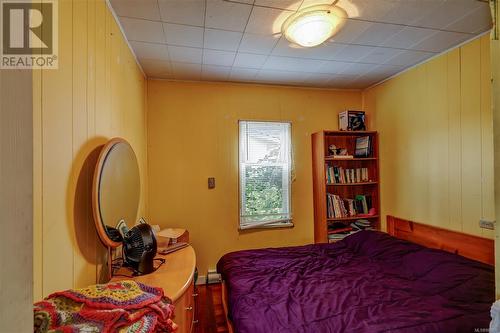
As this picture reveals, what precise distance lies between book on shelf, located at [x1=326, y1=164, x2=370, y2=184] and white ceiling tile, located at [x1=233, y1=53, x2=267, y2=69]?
156 centimetres

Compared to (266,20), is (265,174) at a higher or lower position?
lower

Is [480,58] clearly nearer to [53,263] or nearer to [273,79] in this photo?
[273,79]

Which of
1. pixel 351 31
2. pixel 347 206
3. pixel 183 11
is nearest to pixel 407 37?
pixel 351 31

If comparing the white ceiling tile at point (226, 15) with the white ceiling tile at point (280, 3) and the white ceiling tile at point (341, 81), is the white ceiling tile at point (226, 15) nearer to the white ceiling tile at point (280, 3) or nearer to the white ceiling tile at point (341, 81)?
the white ceiling tile at point (280, 3)

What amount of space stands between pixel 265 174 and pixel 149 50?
190cm

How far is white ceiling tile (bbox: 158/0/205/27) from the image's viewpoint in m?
1.65

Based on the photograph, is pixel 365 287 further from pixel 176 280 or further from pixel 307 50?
pixel 307 50

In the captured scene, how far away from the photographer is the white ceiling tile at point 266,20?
1.76 metres

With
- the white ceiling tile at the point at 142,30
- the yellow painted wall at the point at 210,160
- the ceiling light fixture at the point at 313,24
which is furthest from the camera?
the yellow painted wall at the point at 210,160

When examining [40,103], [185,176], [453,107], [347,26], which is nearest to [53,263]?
[40,103]

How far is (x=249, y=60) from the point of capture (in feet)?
8.43

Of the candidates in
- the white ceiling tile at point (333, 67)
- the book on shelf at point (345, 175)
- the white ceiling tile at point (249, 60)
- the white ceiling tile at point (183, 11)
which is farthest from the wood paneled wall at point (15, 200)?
the book on shelf at point (345, 175)

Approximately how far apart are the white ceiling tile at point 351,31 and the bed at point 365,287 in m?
1.93

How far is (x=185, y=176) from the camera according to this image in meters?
3.10
